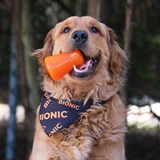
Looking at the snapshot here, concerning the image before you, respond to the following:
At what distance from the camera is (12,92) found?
4.85m

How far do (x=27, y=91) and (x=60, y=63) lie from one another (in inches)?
86.7

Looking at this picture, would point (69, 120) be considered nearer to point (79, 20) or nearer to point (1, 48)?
point (79, 20)

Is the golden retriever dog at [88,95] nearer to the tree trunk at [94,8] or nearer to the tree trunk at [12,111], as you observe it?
the tree trunk at [94,8]

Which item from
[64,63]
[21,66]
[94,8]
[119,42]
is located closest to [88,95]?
[64,63]

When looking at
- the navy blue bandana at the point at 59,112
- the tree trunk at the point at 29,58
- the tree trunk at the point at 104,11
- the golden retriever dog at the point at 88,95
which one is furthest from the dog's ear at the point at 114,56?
the tree trunk at the point at 29,58

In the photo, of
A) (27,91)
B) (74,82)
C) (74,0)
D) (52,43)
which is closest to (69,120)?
(74,82)

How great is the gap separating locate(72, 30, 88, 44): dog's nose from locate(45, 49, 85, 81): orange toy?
11cm

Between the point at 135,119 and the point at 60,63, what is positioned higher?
the point at 60,63

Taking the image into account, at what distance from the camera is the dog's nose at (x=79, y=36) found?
2766 millimetres

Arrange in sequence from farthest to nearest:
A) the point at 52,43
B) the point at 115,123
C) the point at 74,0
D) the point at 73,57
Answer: the point at 74,0
the point at 52,43
the point at 115,123
the point at 73,57

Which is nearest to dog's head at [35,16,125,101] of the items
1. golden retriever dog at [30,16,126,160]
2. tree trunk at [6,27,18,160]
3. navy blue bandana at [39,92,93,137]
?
golden retriever dog at [30,16,126,160]

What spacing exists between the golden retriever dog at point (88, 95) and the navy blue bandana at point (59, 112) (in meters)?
0.05

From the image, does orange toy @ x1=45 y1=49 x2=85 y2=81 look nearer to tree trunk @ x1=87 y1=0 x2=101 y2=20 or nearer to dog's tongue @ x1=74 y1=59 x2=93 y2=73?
dog's tongue @ x1=74 y1=59 x2=93 y2=73

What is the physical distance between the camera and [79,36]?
→ 276 centimetres
